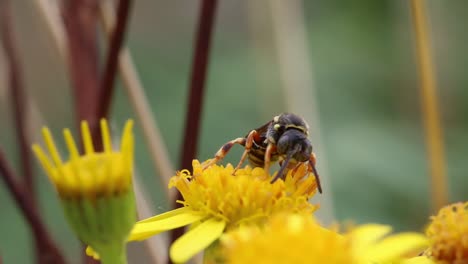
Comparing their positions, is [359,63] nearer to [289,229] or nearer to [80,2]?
[80,2]

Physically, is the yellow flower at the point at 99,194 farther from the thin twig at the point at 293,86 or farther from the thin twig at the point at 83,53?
the thin twig at the point at 293,86

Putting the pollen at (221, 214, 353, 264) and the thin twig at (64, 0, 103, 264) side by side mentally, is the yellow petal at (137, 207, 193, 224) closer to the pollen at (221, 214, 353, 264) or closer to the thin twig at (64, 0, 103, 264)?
the pollen at (221, 214, 353, 264)

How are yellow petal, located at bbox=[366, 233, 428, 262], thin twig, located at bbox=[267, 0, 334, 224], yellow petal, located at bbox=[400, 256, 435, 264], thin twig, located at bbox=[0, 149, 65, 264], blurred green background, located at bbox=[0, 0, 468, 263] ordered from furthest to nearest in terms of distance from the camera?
1. blurred green background, located at bbox=[0, 0, 468, 263]
2. thin twig, located at bbox=[267, 0, 334, 224]
3. thin twig, located at bbox=[0, 149, 65, 264]
4. yellow petal, located at bbox=[400, 256, 435, 264]
5. yellow petal, located at bbox=[366, 233, 428, 262]

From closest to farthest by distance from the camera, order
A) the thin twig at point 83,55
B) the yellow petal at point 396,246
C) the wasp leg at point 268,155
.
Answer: the yellow petal at point 396,246 → the wasp leg at point 268,155 → the thin twig at point 83,55

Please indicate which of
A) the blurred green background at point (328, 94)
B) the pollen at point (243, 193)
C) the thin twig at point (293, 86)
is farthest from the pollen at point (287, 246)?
the blurred green background at point (328, 94)

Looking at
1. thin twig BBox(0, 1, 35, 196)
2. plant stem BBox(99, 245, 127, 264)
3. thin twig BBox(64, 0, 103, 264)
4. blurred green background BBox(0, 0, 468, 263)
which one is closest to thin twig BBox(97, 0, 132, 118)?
thin twig BBox(64, 0, 103, 264)

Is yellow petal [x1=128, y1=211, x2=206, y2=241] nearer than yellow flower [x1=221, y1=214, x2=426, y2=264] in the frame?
No
